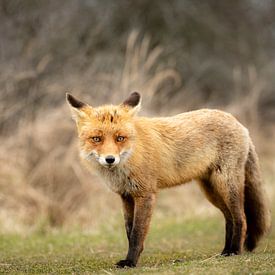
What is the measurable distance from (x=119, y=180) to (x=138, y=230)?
0.56 metres

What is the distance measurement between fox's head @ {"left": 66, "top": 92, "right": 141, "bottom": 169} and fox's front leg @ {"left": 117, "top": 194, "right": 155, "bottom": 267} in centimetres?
51

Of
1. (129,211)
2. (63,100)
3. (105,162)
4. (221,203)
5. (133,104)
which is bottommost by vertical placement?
(129,211)

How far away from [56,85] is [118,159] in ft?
21.4

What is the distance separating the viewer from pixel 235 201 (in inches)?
302

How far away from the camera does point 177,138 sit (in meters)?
7.73

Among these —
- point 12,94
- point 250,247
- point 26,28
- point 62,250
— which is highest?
point 26,28

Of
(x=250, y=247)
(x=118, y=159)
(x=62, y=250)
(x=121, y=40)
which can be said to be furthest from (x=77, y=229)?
(x=121, y=40)

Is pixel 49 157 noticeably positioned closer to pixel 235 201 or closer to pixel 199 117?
pixel 199 117

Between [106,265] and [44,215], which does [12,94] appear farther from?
[106,265]

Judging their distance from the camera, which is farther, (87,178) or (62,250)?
(87,178)

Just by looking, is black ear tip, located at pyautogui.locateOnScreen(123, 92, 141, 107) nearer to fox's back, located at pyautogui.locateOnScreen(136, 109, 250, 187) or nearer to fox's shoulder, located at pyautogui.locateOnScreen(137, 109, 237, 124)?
fox's back, located at pyautogui.locateOnScreen(136, 109, 250, 187)

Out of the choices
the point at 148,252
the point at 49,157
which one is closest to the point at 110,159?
the point at 148,252

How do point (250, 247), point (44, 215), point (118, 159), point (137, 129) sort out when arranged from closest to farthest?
point (118, 159), point (137, 129), point (250, 247), point (44, 215)

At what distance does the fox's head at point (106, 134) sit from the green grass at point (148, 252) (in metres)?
1.10
